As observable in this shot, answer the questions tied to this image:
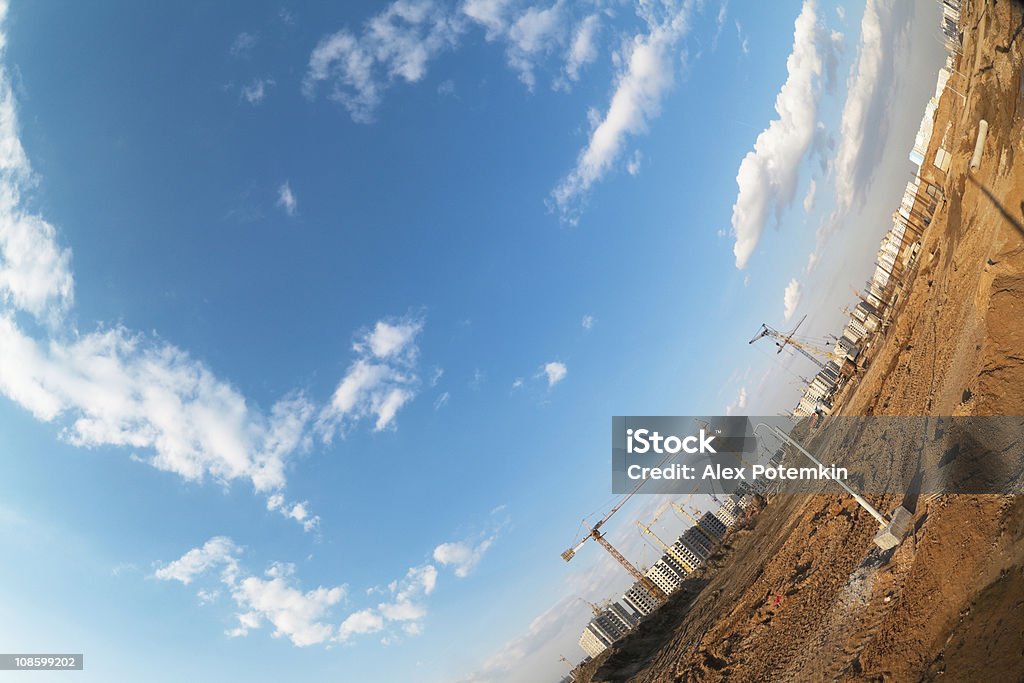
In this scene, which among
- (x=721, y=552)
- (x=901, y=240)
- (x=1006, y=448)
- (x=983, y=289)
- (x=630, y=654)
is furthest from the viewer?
(x=901, y=240)

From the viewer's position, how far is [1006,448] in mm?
20031

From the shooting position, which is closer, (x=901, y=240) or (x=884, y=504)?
(x=884, y=504)

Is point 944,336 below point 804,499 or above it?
above

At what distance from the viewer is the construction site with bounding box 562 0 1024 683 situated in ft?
52.3

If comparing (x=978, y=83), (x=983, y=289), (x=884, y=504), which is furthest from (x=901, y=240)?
(x=884, y=504)

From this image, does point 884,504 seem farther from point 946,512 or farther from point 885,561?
point 946,512

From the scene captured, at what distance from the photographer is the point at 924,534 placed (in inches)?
821

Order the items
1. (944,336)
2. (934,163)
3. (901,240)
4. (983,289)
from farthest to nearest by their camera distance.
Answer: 1. (901,240)
2. (934,163)
3. (944,336)
4. (983,289)

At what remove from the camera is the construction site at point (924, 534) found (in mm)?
15953

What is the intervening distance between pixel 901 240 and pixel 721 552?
79.5m

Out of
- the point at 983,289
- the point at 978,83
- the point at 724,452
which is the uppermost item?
the point at 978,83

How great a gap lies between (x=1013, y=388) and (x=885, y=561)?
9551mm

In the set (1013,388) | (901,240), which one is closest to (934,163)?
(901,240)

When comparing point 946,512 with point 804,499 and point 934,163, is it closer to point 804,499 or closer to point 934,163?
point 804,499
